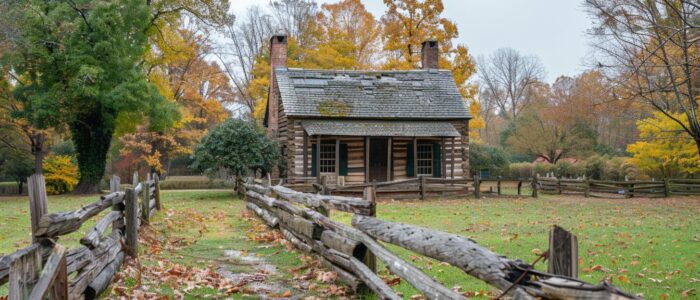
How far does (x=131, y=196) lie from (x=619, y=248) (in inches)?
321

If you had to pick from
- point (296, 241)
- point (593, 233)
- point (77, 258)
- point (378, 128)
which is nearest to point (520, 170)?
point (378, 128)

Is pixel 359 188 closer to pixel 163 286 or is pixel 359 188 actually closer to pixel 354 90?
pixel 354 90

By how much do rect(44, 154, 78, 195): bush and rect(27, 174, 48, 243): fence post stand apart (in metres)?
27.4

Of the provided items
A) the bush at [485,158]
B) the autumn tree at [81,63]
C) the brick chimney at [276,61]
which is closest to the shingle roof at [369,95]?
the brick chimney at [276,61]

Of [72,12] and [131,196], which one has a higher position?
[72,12]

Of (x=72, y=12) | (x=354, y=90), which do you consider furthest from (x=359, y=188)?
(x=72, y=12)

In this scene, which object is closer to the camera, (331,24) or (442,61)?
(442,61)

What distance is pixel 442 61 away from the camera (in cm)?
3412

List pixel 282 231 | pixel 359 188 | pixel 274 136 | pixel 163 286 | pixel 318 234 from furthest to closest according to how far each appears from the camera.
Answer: pixel 274 136 < pixel 359 188 < pixel 282 231 < pixel 318 234 < pixel 163 286

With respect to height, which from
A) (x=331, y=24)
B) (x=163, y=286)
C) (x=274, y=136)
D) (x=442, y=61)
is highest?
(x=331, y=24)

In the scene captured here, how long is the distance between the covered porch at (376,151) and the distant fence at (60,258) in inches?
670

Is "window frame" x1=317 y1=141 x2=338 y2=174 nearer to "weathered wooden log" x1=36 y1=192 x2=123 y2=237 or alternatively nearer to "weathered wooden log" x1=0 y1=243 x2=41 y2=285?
"weathered wooden log" x1=36 y1=192 x2=123 y2=237

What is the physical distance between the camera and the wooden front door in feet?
88.4

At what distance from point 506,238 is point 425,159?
54.3 ft
